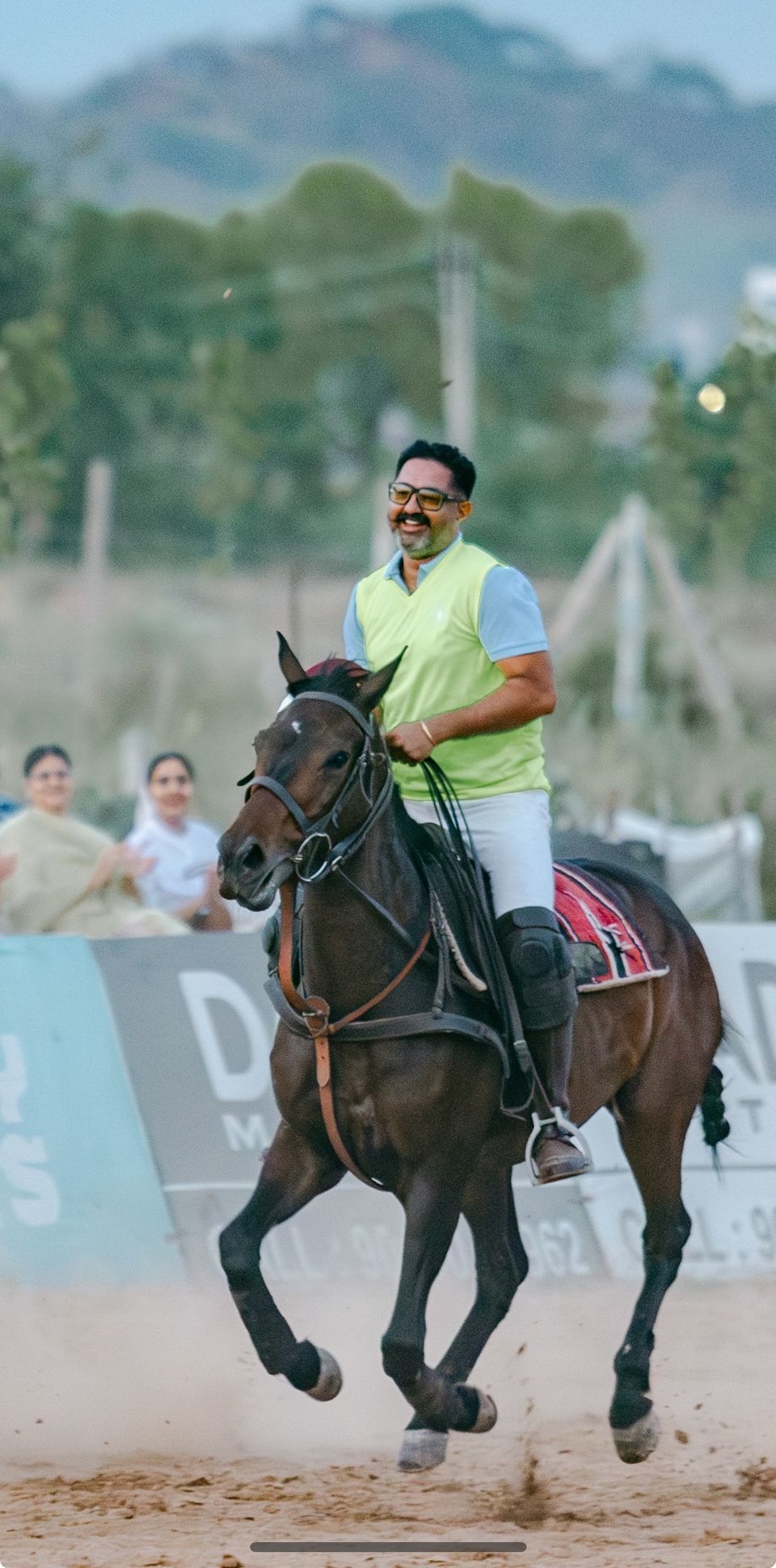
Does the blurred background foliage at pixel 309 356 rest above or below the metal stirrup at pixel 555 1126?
above

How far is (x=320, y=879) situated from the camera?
542 centimetres

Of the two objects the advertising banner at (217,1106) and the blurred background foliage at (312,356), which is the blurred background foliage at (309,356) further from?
the advertising banner at (217,1106)

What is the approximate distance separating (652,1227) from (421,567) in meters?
2.38

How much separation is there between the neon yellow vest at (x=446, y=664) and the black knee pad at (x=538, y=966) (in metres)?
0.41

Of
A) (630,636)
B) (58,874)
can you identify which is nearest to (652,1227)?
(58,874)

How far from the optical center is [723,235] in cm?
6588

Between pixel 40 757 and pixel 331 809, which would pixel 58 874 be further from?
pixel 331 809

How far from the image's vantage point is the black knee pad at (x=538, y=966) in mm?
5898

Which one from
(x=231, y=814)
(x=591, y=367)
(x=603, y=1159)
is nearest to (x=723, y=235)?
(x=591, y=367)

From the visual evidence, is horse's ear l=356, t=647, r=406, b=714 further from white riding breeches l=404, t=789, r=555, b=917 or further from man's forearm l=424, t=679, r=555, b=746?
white riding breeches l=404, t=789, r=555, b=917

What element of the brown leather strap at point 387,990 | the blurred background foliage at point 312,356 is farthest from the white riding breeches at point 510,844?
the blurred background foliage at point 312,356

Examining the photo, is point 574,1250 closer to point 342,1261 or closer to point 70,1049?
point 342,1261

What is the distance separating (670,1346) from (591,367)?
39665 mm

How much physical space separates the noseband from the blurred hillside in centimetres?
5483
